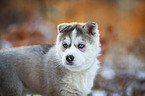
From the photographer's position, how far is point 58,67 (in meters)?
4.05

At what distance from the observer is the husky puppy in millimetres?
3787

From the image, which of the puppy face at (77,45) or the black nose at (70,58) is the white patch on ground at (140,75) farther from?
the black nose at (70,58)

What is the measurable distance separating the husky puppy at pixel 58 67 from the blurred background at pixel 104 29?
2.50 m

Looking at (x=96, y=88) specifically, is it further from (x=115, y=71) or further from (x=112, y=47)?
(x=112, y=47)

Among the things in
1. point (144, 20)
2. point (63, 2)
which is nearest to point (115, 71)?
point (144, 20)

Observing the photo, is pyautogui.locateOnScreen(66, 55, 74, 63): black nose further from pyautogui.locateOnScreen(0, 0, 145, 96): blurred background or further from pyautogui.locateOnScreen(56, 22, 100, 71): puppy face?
pyautogui.locateOnScreen(0, 0, 145, 96): blurred background

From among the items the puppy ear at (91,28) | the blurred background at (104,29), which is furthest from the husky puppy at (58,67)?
the blurred background at (104,29)

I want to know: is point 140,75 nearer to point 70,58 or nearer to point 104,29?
point 70,58

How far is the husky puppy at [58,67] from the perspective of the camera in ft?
12.4

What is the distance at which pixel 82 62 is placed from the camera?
12.3 feet

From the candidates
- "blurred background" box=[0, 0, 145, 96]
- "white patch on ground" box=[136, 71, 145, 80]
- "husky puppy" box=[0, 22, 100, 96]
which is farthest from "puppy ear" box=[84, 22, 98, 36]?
"white patch on ground" box=[136, 71, 145, 80]

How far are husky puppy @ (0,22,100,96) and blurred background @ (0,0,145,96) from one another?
2.50m

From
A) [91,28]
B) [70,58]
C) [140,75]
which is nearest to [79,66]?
[70,58]

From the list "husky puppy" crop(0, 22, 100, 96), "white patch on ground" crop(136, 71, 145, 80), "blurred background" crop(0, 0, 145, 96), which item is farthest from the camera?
"white patch on ground" crop(136, 71, 145, 80)
